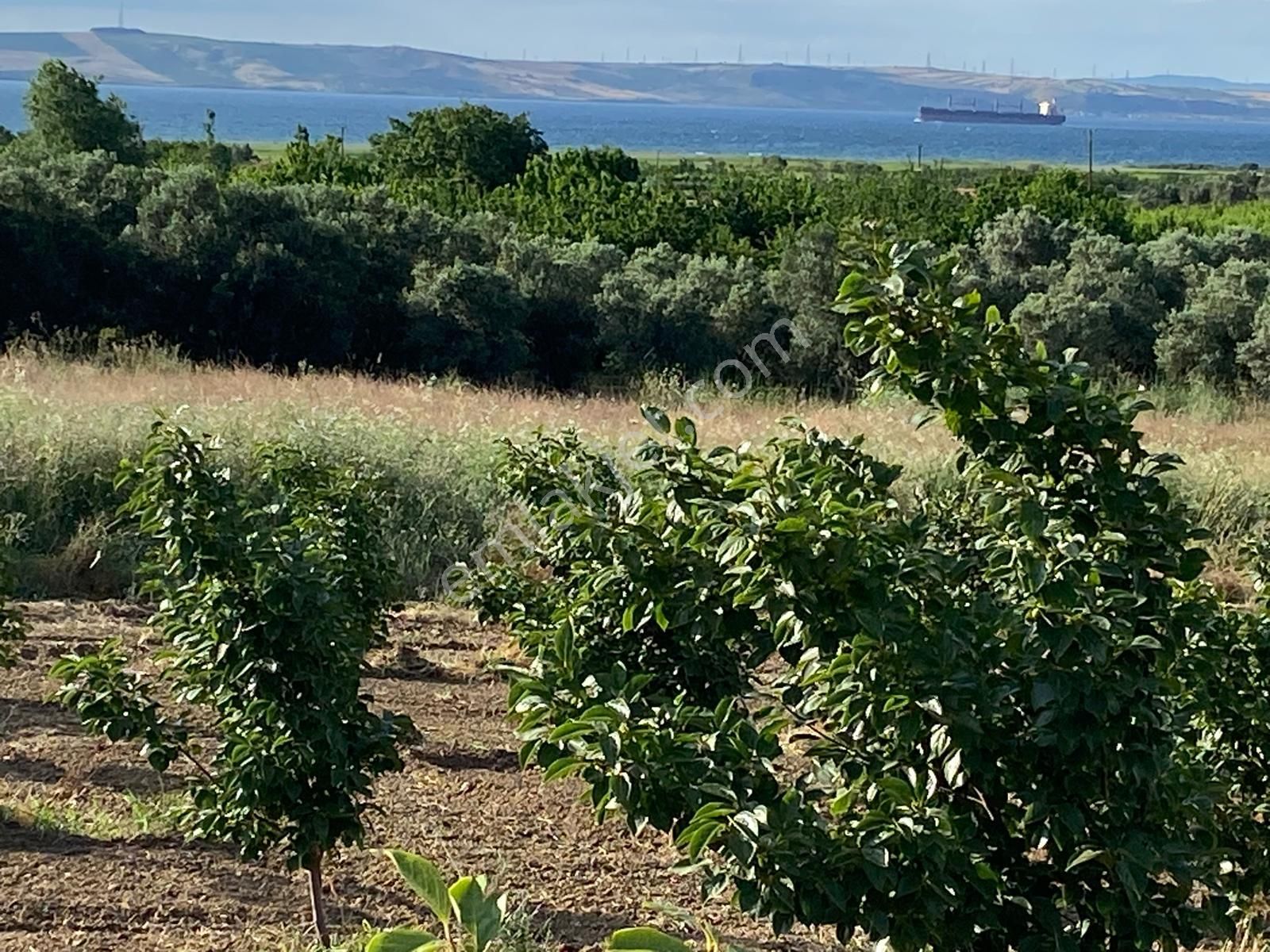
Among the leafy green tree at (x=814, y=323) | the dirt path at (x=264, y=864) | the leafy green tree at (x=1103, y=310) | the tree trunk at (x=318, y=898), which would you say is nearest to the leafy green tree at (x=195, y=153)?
the leafy green tree at (x=814, y=323)

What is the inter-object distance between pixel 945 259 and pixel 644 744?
97 centimetres

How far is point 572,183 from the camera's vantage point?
91.3ft

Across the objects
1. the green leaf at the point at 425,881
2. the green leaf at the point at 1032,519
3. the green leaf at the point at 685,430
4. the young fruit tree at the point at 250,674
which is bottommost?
the young fruit tree at the point at 250,674

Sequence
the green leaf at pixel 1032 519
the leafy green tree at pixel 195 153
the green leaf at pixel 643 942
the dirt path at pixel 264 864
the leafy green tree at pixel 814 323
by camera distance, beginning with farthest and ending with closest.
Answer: the leafy green tree at pixel 195 153
the leafy green tree at pixel 814 323
the dirt path at pixel 264 864
the green leaf at pixel 1032 519
the green leaf at pixel 643 942

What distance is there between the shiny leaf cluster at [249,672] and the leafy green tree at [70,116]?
72.7 ft

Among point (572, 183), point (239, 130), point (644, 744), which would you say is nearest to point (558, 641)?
point (644, 744)

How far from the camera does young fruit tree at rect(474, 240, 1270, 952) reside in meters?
2.33

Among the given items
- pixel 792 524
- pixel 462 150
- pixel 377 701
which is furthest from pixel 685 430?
pixel 462 150

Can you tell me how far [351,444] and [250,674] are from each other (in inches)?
217

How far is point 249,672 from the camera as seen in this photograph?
11.0 feet

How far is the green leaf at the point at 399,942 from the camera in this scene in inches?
63.6

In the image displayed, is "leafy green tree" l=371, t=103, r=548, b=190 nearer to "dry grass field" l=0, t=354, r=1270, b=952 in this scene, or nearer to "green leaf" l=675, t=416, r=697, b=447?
"dry grass field" l=0, t=354, r=1270, b=952

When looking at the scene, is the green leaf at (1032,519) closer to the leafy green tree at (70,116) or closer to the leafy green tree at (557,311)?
the leafy green tree at (557,311)

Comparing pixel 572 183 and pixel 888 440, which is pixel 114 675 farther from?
pixel 572 183
